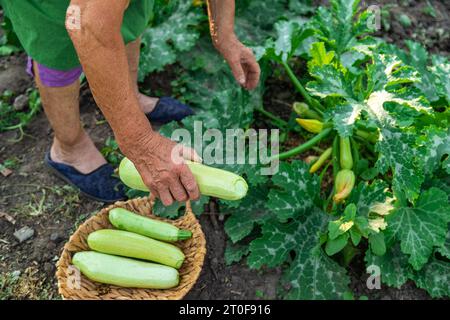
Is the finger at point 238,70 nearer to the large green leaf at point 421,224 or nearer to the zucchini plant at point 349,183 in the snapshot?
the zucchini plant at point 349,183

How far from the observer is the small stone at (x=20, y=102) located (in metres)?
3.50

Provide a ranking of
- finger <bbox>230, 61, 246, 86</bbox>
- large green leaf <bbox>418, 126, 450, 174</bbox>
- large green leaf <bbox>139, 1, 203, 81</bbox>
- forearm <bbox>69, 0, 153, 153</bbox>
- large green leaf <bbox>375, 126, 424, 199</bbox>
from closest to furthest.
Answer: forearm <bbox>69, 0, 153, 153</bbox>
large green leaf <bbox>375, 126, 424, 199</bbox>
large green leaf <bbox>418, 126, 450, 174</bbox>
finger <bbox>230, 61, 246, 86</bbox>
large green leaf <bbox>139, 1, 203, 81</bbox>

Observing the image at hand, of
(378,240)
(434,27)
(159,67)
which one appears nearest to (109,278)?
(378,240)

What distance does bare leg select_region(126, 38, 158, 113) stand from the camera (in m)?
2.97

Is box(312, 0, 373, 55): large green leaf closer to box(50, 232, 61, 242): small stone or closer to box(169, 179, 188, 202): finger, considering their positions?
box(169, 179, 188, 202): finger

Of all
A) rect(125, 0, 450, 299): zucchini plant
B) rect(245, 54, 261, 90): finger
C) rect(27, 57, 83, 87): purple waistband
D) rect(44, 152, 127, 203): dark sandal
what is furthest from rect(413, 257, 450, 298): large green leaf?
rect(27, 57, 83, 87): purple waistband

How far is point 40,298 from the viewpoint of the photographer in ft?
8.71

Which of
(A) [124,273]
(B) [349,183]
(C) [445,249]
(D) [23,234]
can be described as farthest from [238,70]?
(D) [23,234]

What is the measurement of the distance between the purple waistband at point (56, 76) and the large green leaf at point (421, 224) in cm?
167

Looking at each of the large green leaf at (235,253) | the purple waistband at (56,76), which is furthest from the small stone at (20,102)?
the large green leaf at (235,253)

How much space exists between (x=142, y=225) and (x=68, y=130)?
0.65 meters

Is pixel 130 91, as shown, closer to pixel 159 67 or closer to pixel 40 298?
pixel 40 298

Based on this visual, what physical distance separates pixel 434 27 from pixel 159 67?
2245 mm

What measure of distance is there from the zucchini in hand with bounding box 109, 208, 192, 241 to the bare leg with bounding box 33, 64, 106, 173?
0.50m
